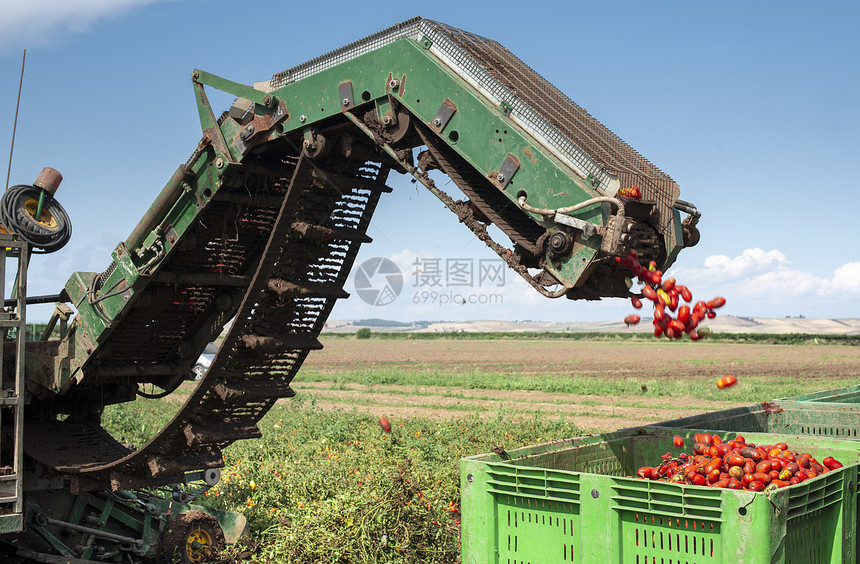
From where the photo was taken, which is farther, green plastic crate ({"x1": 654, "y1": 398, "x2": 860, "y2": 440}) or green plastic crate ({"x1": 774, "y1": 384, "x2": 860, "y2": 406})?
green plastic crate ({"x1": 774, "y1": 384, "x2": 860, "y2": 406})

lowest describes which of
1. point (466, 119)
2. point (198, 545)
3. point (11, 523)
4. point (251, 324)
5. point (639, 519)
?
point (198, 545)

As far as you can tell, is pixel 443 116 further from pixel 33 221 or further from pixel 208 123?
pixel 33 221

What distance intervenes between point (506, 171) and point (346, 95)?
52.7 inches

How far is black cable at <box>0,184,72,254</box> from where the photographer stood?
5352 millimetres

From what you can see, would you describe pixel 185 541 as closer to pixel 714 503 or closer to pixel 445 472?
pixel 445 472

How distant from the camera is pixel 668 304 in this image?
3.94 metres

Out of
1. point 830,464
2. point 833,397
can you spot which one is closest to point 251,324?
point 830,464

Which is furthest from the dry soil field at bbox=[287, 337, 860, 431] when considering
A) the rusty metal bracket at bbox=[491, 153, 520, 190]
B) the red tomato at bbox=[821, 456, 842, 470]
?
the rusty metal bracket at bbox=[491, 153, 520, 190]

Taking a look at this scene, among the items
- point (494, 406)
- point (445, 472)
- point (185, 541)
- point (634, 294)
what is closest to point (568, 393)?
point (494, 406)

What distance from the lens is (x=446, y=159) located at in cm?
425

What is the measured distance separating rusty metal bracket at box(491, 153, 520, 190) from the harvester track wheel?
4139 mm

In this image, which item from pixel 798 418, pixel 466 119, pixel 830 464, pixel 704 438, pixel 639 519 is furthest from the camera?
pixel 798 418

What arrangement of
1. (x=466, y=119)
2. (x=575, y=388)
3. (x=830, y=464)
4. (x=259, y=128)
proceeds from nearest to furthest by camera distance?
(x=466, y=119)
(x=830, y=464)
(x=259, y=128)
(x=575, y=388)

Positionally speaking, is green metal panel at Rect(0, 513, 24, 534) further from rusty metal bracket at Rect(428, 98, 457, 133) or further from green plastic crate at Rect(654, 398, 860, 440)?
green plastic crate at Rect(654, 398, 860, 440)
